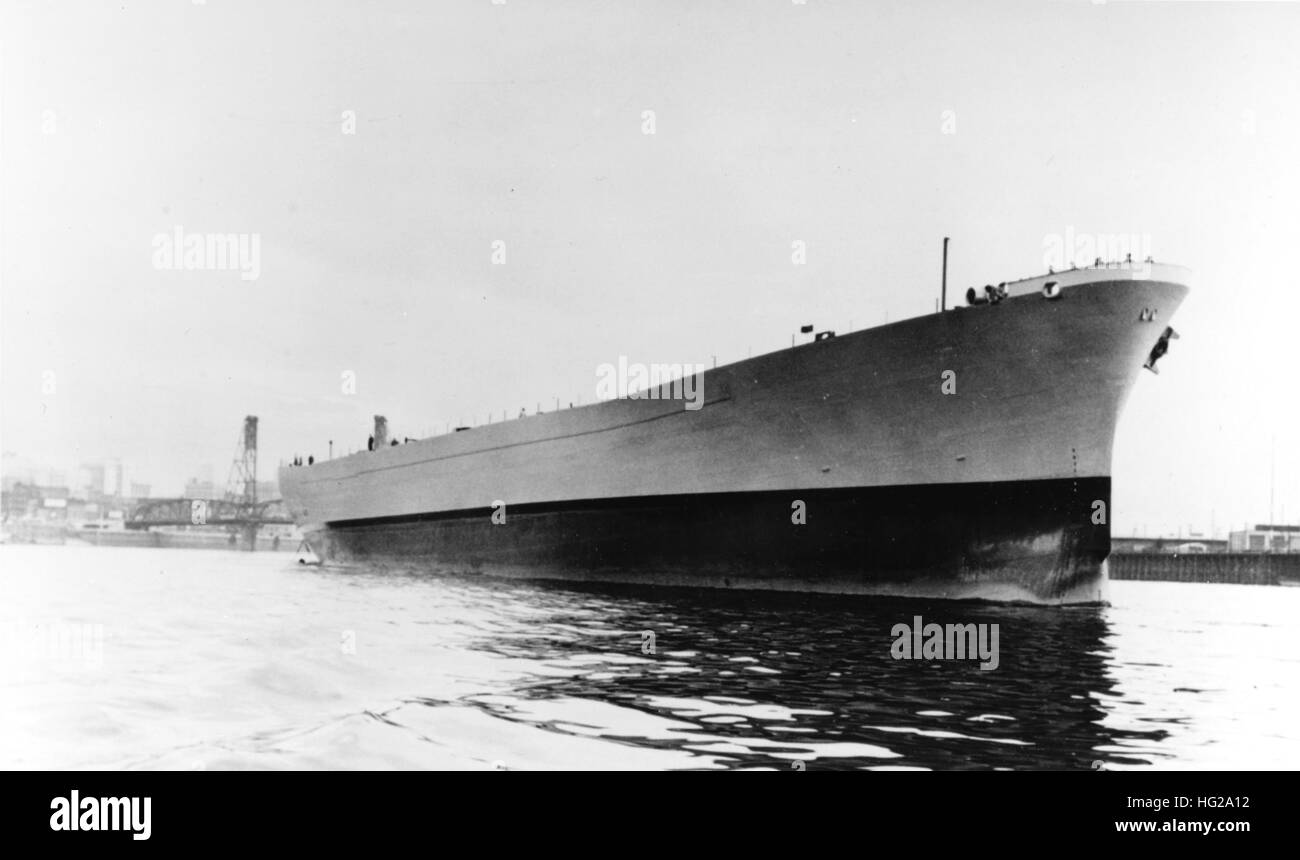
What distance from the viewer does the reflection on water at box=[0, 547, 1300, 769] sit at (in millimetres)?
5211

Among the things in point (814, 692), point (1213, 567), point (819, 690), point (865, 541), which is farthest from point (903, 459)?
point (1213, 567)

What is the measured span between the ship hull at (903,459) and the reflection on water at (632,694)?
206cm

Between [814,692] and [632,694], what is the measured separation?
1351 mm

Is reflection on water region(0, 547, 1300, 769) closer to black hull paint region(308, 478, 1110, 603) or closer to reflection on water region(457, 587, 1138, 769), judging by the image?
reflection on water region(457, 587, 1138, 769)

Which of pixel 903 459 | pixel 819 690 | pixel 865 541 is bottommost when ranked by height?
pixel 819 690

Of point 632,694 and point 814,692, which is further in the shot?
point 814,692

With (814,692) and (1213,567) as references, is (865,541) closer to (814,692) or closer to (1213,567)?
(814,692)

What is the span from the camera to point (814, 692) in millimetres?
7223

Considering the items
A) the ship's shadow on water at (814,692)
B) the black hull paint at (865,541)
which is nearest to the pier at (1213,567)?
the black hull paint at (865,541)

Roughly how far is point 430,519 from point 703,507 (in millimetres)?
13696

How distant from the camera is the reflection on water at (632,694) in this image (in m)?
5.21

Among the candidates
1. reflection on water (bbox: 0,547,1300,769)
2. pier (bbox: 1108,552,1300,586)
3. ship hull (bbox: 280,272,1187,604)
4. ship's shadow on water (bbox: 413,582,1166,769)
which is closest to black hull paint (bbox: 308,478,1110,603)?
ship hull (bbox: 280,272,1187,604)

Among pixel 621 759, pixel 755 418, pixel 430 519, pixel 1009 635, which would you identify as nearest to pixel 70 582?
pixel 430 519
